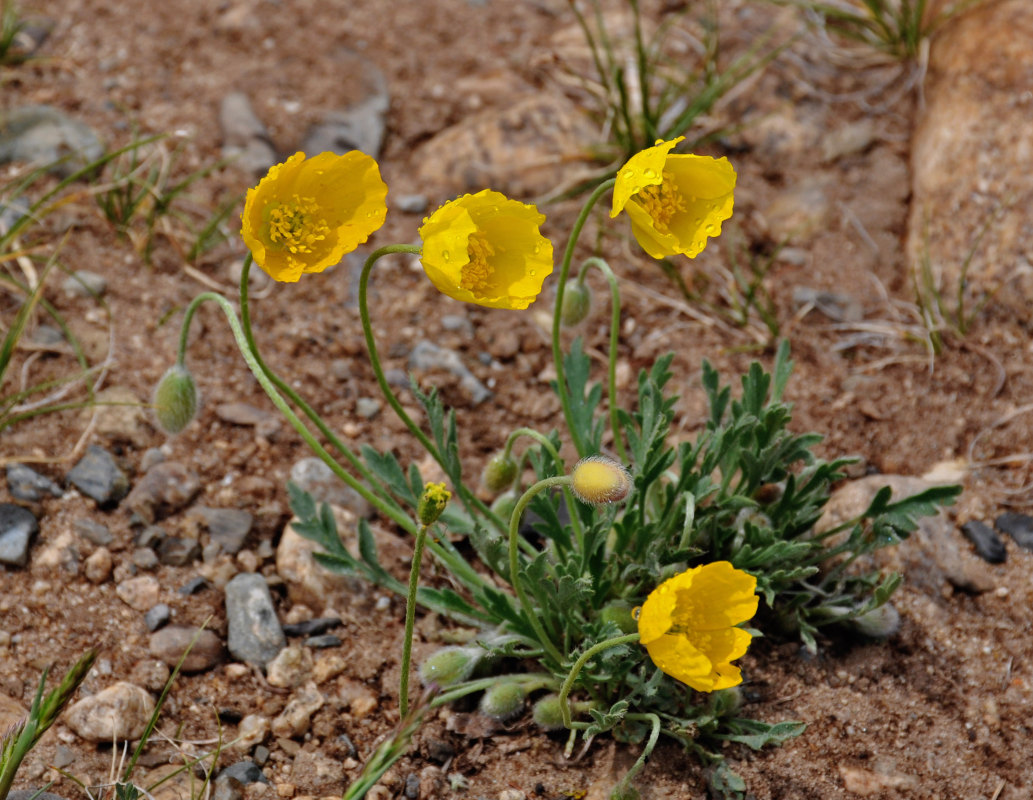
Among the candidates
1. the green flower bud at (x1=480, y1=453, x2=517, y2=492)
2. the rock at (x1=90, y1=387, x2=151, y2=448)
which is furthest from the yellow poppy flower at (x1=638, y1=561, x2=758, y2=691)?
the rock at (x1=90, y1=387, x2=151, y2=448)

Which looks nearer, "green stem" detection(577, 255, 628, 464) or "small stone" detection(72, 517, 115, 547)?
"green stem" detection(577, 255, 628, 464)

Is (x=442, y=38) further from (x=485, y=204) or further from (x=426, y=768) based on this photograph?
(x=426, y=768)

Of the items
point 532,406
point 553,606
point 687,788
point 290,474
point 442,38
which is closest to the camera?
point 687,788

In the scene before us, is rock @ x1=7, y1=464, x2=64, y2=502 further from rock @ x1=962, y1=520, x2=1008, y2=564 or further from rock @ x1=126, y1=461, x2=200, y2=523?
rock @ x1=962, y1=520, x2=1008, y2=564

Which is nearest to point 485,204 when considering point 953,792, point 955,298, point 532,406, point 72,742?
point 532,406

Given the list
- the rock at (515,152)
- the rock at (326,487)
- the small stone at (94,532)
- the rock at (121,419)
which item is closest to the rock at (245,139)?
the rock at (515,152)
